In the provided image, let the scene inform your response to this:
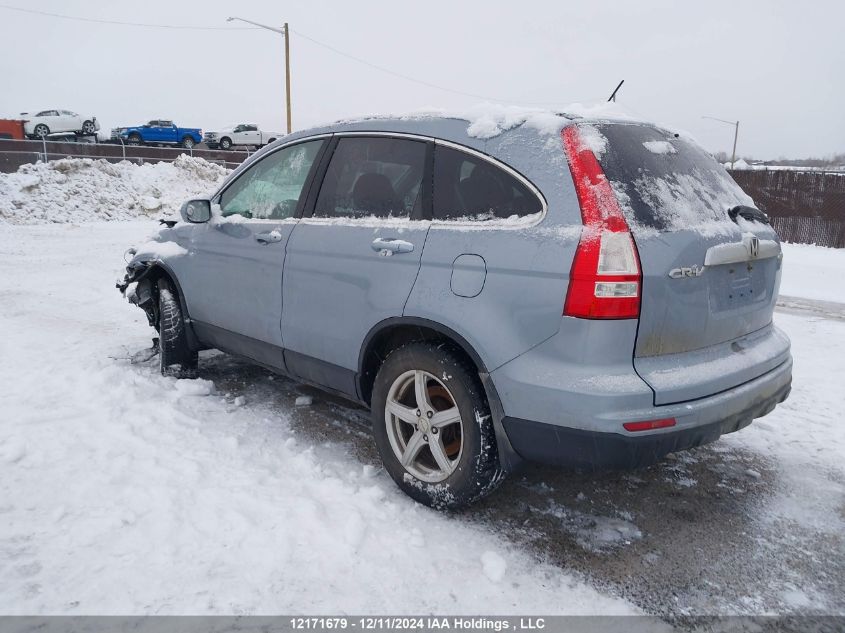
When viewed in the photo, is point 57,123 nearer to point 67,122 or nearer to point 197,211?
point 67,122

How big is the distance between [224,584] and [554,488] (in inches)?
69.4

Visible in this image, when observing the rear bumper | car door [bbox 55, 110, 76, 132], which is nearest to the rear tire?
the rear bumper

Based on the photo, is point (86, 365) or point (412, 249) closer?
point (412, 249)

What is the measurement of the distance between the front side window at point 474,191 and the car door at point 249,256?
109 cm

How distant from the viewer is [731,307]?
271 cm

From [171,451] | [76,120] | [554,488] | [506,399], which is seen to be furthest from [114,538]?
[76,120]

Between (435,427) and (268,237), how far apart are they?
1699 mm

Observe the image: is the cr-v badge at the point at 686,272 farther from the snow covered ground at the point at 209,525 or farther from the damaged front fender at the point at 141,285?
the damaged front fender at the point at 141,285

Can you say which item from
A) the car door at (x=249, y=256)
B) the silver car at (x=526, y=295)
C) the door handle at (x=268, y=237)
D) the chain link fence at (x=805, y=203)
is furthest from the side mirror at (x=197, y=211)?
the chain link fence at (x=805, y=203)

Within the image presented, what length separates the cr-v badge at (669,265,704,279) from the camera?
7.97ft

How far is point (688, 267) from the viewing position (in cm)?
247

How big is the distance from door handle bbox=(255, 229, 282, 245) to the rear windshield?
1.96 m

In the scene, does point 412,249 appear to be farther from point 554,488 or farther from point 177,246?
point 177,246

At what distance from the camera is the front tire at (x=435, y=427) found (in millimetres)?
2715
